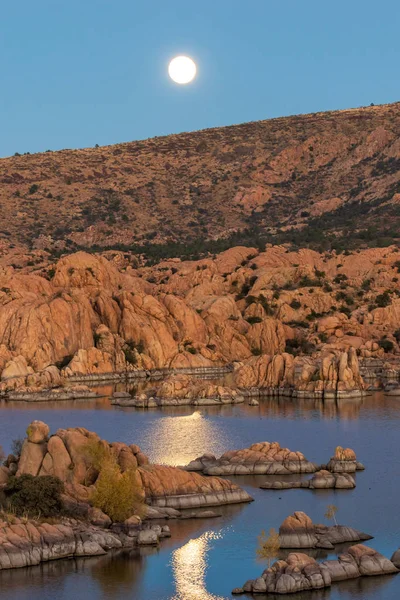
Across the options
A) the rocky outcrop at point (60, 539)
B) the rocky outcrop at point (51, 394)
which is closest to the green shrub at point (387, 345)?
the rocky outcrop at point (51, 394)

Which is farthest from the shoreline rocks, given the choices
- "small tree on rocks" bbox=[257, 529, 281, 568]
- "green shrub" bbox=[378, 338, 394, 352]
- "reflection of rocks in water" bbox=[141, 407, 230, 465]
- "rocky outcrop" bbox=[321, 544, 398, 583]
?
"green shrub" bbox=[378, 338, 394, 352]

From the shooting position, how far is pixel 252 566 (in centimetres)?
5131

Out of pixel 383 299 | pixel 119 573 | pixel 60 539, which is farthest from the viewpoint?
pixel 383 299

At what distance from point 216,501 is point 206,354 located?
83176 mm

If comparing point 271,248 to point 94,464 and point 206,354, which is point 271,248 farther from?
point 94,464

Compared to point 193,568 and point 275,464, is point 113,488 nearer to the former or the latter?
point 193,568

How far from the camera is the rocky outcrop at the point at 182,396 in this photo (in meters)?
113

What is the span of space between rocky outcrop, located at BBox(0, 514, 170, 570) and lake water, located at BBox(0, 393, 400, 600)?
1.76 feet

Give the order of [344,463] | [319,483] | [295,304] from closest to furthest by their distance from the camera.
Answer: [319,483] → [344,463] → [295,304]

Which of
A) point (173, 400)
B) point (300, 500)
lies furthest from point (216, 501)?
point (173, 400)

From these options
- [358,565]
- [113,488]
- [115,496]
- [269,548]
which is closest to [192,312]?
[113,488]

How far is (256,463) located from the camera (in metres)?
74.1

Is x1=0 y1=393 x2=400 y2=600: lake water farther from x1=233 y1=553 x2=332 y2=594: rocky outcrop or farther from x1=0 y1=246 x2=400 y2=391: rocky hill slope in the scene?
x1=0 y1=246 x2=400 y2=391: rocky hill slope

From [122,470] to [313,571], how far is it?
17279 mm
